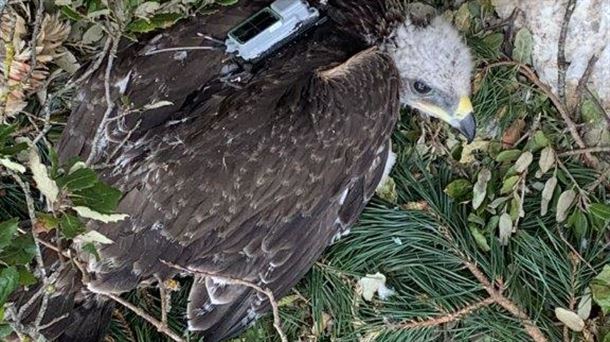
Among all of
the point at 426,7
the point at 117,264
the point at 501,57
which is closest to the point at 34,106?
the point at 117,264

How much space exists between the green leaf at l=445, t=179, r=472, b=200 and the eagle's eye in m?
0.25

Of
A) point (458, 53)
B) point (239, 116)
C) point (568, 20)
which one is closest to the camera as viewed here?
point (239, 116)

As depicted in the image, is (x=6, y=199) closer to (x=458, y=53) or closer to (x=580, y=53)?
(x=458, y=53)

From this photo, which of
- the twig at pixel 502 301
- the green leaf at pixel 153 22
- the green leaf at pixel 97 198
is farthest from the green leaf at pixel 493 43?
the green leaf at pixel 97 198

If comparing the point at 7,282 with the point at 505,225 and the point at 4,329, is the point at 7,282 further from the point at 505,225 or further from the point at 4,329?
the point at 505,225

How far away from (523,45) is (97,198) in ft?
3.79

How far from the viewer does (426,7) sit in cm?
203

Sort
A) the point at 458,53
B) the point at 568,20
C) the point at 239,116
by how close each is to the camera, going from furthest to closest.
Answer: the point at 568,20, the point at 458,53, the point at 239,116

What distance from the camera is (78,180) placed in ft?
4.00

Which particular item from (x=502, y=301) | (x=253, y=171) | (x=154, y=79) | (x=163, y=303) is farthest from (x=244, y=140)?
(x=502, y=301)

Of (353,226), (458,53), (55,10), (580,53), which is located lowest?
(353,226)

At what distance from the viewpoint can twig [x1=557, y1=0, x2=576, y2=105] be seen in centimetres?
198

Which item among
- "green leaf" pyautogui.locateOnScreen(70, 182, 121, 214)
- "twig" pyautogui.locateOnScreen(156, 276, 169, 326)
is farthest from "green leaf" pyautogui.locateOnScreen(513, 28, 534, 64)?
"green leaf" pyautogui.locateOnScreen(70, 182, 121, 214)

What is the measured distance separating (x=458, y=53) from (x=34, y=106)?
0.96 metres
